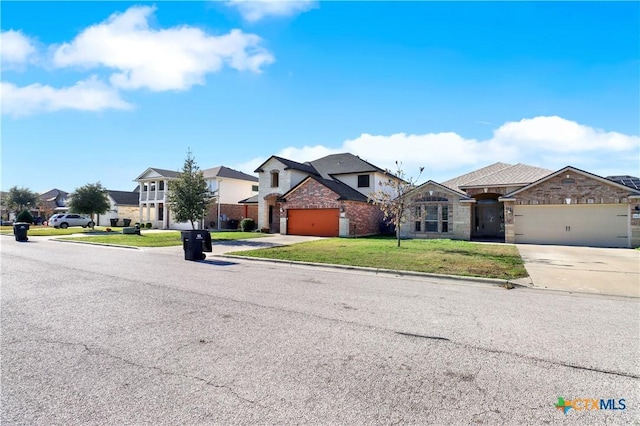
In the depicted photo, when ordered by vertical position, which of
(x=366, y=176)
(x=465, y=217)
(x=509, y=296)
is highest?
(x=366, y=176)

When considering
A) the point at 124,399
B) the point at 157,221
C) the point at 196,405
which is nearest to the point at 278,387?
the point at 196,405

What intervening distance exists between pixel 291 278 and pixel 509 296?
18.2 feet

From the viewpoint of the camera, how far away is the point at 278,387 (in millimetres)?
3451

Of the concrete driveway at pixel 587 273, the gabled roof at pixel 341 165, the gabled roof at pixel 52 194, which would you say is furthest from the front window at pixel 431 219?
the gabled roof at pixel 52 194

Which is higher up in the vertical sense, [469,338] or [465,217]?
[465,217]

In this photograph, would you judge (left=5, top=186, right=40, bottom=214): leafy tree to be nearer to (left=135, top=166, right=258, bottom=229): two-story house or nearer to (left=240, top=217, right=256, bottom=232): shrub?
(left=135, top=166, right=258, bottom=229): two-story house

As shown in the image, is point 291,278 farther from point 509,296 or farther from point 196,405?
point 196,405

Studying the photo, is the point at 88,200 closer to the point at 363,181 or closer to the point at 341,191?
the point at 341,191

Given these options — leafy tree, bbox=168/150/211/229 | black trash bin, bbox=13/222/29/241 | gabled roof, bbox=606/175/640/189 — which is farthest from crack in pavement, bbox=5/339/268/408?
gabled roof, bbox=606/175/640/189

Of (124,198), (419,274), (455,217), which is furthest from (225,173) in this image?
(419,274)

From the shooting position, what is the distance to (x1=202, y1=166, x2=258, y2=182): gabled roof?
1455 inches

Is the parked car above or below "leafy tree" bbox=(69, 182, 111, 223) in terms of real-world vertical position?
below

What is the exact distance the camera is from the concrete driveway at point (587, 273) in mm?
8500

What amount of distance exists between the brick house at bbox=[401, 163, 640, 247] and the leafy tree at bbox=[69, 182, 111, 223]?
1185 inches
